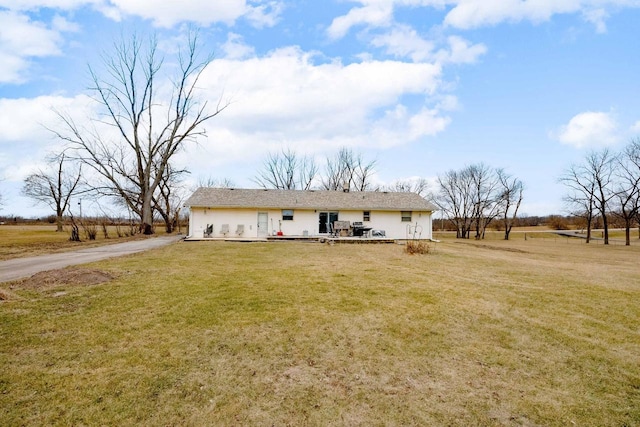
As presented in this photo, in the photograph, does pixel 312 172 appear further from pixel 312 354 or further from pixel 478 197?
pixel 312 354

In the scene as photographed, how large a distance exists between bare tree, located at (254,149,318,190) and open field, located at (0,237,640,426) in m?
38.6

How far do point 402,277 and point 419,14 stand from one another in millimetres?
11442

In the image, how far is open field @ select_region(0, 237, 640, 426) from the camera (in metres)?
2.92

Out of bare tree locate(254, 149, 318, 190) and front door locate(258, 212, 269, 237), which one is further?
bare tree locate(254, 149, 318, 190)

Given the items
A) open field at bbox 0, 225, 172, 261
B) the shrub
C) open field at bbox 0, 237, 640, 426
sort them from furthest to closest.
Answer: the shrub, open field at bbox 0, 225, 172, 261, open field at bbox 0, 237, 640, 426

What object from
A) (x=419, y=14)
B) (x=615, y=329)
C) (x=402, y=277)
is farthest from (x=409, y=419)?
(x=419, y=14)

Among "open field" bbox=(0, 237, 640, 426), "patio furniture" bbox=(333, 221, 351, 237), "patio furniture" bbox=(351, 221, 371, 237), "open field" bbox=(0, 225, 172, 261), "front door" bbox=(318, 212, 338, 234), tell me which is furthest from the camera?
"front door" bbox=(318, 212, 338, 234)

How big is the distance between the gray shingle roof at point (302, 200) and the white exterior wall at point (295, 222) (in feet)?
1.61

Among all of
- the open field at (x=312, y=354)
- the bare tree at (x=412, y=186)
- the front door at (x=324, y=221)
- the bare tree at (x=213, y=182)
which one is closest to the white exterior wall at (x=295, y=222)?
the front door at (x=324, y=221)

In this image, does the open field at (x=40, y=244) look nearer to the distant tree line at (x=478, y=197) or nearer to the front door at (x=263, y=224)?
the front door at (x=263, y=224)

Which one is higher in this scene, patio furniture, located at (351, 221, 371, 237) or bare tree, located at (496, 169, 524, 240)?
bare tree, located at (496, 169, 524, 240)

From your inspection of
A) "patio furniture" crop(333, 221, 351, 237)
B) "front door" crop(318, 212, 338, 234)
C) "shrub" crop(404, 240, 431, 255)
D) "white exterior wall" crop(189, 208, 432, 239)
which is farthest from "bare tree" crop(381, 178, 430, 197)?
"shrub" crop(404, 240, 431, 255)

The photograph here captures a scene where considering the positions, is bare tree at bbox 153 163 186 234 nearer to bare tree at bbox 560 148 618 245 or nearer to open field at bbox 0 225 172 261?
open field at bbox 0 225 172 261

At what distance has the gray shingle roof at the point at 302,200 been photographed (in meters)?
22.4
